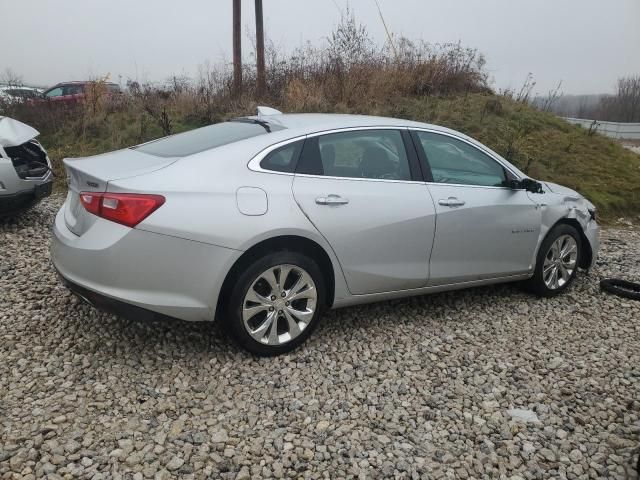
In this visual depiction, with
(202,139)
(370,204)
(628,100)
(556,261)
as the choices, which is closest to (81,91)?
(202,139)

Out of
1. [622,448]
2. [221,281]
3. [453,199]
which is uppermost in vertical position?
[453,199]

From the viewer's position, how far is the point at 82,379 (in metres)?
3.10

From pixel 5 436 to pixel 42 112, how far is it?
31.8 feet

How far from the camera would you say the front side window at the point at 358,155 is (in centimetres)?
351

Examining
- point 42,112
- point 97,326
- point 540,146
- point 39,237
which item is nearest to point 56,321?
point 97,326

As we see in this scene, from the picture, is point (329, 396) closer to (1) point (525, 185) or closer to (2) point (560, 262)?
(1) point (525, 185)

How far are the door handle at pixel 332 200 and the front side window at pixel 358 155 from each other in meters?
0.18

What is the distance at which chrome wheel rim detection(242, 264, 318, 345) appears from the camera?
3248mm

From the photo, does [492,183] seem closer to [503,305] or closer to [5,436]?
[503,305]

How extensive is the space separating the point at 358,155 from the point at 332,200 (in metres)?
0.51

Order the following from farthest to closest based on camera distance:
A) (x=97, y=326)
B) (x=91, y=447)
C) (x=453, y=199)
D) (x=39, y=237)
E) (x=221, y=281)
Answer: (x=39, y=237) → (x=453, y=199) → (x=97, y=326) → (x=221, y=281) → (x=91, y=447)

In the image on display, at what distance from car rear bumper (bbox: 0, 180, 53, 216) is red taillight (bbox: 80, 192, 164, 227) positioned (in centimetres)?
297

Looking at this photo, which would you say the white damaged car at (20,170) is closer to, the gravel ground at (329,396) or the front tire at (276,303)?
the gravel ground at (329,396)

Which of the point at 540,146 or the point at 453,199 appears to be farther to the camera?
the point at 540,146
